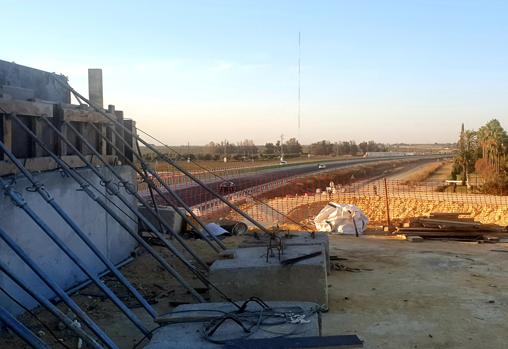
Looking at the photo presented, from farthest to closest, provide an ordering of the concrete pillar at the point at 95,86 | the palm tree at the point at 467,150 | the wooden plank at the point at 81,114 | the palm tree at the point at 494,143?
the palm tree at the point at 467,150
the palm tree at the point at 494,143
the concrete pillar at the point at 95,86
the wooden plank at the point at 81,114

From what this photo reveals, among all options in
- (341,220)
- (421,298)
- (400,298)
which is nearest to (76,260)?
(400,298)

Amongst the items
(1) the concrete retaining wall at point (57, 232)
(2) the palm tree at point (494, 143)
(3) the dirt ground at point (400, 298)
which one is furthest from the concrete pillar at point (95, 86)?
(2) the palm tree at point (494, 143)

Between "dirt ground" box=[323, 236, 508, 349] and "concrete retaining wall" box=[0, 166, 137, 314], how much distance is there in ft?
14.5

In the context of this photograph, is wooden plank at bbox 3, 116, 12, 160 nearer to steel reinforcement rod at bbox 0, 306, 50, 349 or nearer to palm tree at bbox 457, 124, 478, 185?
steel reinforcement rod at bbox 0, 306, 50, 349

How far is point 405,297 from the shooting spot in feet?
31.6

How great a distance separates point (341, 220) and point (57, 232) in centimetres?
1106

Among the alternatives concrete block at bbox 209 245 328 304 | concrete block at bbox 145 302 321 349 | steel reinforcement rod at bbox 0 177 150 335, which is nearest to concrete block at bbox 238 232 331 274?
concrete block at bbox 209 245 328 304

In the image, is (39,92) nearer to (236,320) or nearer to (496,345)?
(236,320)

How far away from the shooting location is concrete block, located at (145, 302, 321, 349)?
5222 millimetres

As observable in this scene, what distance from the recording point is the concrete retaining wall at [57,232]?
832 cm

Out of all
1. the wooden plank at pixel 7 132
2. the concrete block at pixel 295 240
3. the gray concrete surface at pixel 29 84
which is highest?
the gray concrete surface at pixel 29 84

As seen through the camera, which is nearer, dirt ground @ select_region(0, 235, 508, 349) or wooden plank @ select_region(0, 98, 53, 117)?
dirt ground @ select_region(0, 235, 508, 349)

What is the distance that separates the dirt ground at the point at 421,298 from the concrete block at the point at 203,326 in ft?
6.33

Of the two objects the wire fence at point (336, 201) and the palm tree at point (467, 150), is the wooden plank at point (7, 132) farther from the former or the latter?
the palm tree at point (467, 150)
